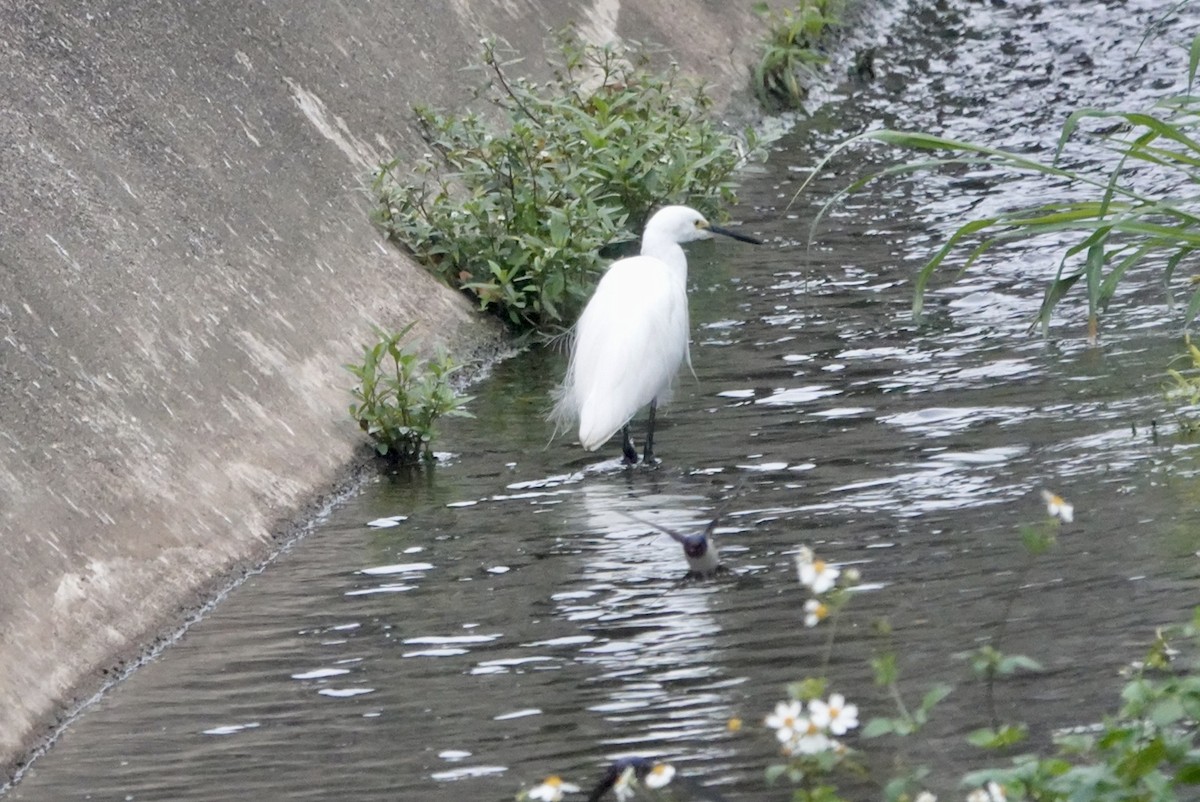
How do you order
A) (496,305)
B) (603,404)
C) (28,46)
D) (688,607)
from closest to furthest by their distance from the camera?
(688,607)
(603,404)
(28,46)
(496,305)

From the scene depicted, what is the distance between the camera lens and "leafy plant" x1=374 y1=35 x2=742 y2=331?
9.43 metres

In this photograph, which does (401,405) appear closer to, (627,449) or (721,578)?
(627,449)

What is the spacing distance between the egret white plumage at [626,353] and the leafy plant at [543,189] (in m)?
1.13

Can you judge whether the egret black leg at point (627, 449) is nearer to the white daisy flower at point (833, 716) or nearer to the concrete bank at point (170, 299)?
the concrete bank at point (170, 299)

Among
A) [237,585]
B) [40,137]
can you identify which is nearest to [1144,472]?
[237,585]

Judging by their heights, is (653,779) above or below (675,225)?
below

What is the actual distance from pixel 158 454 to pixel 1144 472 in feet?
11.5

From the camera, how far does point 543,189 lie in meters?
9.82

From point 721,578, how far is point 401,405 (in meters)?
2.36

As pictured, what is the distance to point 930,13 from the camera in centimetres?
1758

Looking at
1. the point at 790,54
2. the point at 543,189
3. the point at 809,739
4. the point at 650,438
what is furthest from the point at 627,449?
the point at 790,54

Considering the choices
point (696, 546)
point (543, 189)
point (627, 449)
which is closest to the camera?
point (696, 546)

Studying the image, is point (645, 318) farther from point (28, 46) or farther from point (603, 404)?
point (28, 46)

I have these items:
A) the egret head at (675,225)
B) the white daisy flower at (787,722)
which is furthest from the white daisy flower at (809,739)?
the egret head at (675,225)
